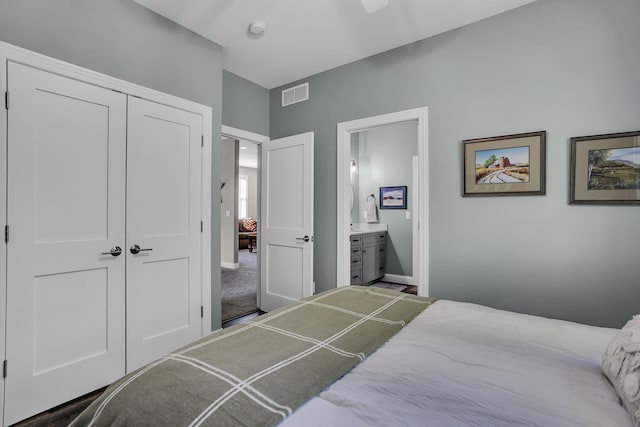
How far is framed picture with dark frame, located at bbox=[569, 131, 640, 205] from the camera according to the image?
1.97 metres

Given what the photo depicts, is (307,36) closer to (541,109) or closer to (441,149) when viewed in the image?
(441,149)

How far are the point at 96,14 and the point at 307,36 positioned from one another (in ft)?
5.11

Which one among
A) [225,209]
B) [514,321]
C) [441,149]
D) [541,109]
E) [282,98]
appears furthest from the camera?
[225,209]

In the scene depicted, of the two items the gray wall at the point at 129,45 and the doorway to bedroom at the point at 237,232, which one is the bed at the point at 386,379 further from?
the doorway to bedroom at the point at 237,232

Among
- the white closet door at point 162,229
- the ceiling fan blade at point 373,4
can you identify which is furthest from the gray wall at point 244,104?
the ceiling fan blade at point 373,4

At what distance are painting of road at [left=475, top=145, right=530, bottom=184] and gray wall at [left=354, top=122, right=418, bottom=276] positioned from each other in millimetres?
2432

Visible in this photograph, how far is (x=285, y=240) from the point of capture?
11.3 feet

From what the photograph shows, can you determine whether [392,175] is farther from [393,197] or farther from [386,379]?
[386,379]

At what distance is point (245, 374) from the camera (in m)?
0.89

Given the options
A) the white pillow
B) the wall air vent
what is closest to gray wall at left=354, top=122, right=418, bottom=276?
the wall air vent

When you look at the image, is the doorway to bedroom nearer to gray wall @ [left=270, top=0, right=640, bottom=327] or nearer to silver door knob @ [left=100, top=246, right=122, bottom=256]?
silver door knob @ [left=100, top=246, right=122, bottom=256]

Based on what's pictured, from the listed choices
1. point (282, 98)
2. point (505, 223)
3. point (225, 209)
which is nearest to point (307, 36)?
point (282, 98)

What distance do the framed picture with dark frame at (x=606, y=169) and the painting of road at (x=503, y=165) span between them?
0.93 feet

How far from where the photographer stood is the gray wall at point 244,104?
10.9ft
